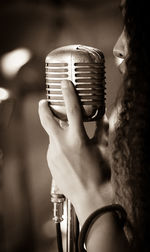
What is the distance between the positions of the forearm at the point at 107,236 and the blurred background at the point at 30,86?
Result: 60 cm

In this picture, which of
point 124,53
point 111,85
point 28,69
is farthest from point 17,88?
point 124,53

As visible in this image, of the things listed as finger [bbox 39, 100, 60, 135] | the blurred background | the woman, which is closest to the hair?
the woman

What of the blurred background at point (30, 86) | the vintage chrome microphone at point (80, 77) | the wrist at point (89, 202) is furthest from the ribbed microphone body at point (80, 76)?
the blurred background at point (30, 86)

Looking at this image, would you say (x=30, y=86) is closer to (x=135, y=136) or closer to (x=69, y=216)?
(x=69, y=216)

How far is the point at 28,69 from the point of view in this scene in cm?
121

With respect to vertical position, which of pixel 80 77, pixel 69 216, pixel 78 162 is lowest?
pixel 69 216

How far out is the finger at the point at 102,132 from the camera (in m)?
0.68

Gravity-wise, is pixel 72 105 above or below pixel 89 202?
above

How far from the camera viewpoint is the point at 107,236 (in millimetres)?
600

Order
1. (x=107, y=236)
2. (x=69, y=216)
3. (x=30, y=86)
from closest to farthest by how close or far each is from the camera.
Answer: (x=107, y=236), (x=69, y=216), (x=30, y=86)

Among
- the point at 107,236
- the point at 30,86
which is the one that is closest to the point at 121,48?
the point at 107,236

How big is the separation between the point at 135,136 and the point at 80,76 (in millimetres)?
145

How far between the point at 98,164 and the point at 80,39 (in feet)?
2.18

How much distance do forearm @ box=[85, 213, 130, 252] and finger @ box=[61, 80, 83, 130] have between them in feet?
0.52
